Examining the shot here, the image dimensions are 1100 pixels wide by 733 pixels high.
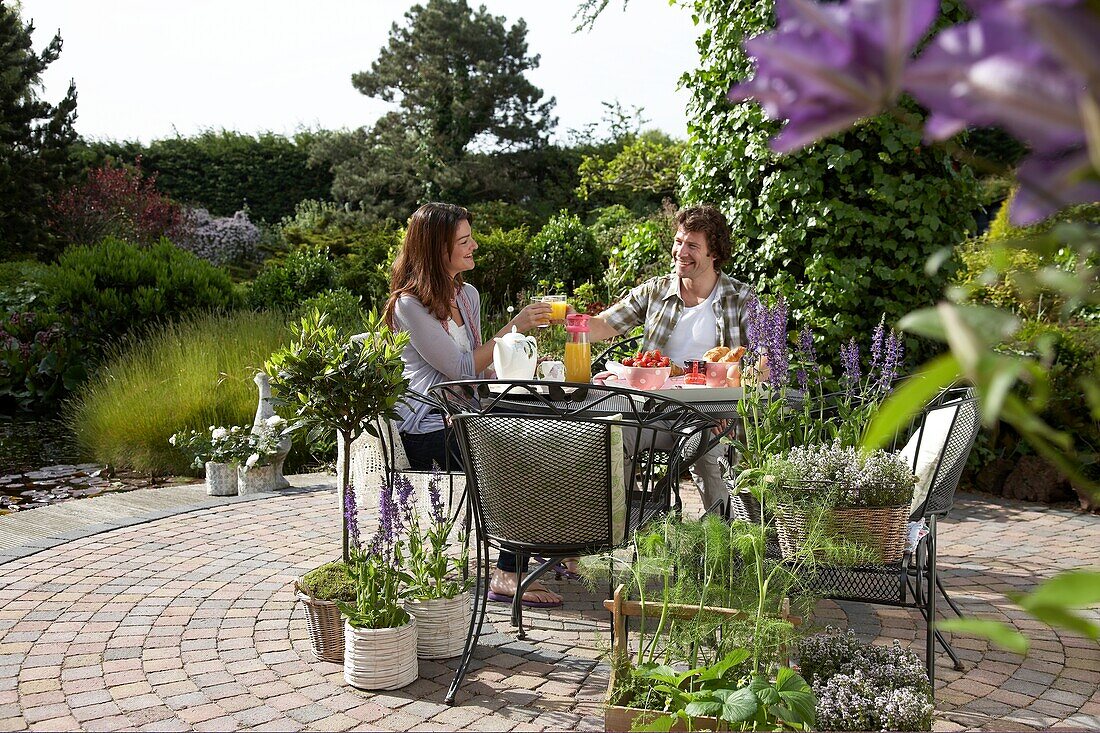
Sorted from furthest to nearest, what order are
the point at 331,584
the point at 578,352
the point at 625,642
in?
the point at 578,352, the point at 331,584, the point at 625,642

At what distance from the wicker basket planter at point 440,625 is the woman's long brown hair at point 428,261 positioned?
128 centimetres

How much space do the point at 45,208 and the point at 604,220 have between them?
1055 centimetres

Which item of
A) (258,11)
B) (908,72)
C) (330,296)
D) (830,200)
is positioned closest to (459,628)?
(908,72)

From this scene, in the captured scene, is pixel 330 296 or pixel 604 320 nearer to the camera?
pixel 604 320

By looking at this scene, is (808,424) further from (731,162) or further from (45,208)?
(45,208)

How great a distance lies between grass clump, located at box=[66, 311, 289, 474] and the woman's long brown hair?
114 inches

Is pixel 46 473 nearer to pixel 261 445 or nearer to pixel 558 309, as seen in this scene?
pixel 261 445

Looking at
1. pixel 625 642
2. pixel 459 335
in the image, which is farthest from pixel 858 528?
pixel 459 335

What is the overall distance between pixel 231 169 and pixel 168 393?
44.8 ft

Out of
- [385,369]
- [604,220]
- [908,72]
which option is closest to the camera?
[908,72]

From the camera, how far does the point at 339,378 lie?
9.60 feet

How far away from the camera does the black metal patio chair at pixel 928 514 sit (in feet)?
8.65

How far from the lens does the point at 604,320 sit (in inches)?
181

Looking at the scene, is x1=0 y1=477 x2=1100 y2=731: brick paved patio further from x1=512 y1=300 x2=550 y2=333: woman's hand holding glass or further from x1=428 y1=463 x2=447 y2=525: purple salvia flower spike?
x1=512 y1=300 x2=550 y2=333: woman's hand holding glass
